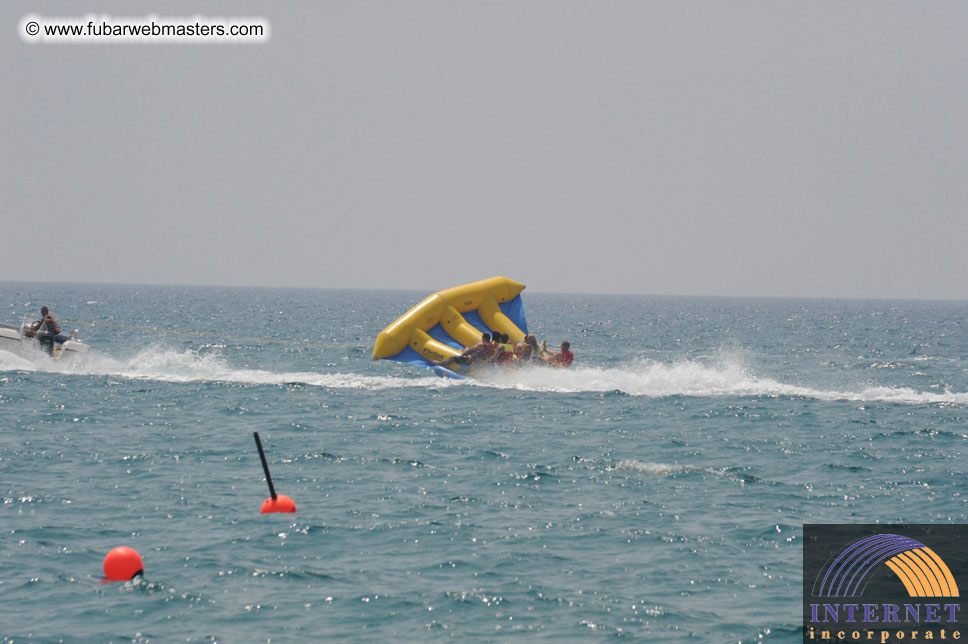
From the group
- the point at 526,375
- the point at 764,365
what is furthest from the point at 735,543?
the point at 764,365

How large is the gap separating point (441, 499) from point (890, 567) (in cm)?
478

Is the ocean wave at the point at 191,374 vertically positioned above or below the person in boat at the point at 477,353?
below

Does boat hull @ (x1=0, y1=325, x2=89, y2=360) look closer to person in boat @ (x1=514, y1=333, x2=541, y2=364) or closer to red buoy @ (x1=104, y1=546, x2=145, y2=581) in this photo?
person in boat @ (x1=514, y1=333, x2=541, y2=364)

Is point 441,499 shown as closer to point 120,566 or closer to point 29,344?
point 120,566

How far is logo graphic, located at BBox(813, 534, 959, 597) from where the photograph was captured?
8.26 meters

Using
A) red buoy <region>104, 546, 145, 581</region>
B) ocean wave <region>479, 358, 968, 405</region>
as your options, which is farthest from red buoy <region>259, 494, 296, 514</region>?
ocean wave <region>479, 358, 968, 405</region>

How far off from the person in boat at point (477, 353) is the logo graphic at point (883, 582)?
11479 millimetres

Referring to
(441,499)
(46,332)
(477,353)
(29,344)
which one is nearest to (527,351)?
(477,353)

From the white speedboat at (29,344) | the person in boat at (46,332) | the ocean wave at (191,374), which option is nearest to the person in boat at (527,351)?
the ocean wave at (191,374)

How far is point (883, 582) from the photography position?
8398 mm

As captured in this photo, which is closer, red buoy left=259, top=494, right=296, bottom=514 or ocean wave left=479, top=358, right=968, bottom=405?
red buoy left=259, top=494, right=296, bottom=514

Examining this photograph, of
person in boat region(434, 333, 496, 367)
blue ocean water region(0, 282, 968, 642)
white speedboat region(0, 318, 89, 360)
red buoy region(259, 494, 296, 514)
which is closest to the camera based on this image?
blue ocean water region(0, 282, 968, 642)

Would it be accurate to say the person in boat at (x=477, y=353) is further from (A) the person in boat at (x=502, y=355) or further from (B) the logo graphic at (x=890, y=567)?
(B) the logo graphic at (x=890, y=567)

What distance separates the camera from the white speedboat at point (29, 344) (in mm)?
21734
